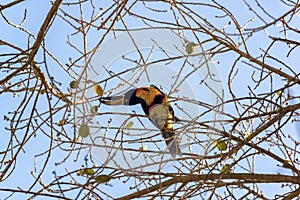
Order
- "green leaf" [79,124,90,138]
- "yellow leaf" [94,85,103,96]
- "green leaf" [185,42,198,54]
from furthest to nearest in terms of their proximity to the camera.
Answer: "yellow leaf" [94,85,103,96] → "green leaf" [185,42,198,54] → "green leaf" [79,124,90,138]

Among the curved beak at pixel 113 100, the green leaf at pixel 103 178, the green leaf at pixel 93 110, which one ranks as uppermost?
the curved beak at pixel 113 100

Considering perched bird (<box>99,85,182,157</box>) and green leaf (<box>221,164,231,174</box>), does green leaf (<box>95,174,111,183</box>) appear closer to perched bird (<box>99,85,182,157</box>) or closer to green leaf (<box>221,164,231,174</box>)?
perched bird (<box>99,85,182,157</box>)

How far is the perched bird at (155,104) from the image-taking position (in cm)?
167

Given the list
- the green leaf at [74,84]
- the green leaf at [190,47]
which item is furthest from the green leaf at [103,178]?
the green leaf at [190,47]

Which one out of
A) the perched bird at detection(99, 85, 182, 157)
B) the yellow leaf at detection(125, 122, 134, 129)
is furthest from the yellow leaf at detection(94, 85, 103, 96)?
the yellow leaf at detection(125, 122, 134, 129)

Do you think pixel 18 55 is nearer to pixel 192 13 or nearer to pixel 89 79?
pixel 89 79

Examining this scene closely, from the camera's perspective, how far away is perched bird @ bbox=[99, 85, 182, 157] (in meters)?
1.67

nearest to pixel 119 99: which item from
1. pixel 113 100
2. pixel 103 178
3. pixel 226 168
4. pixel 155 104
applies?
pixel 113 100

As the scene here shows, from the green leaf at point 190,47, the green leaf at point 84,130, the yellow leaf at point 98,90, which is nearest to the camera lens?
the green leaf at point 84,130

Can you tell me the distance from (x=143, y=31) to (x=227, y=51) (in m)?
0.25

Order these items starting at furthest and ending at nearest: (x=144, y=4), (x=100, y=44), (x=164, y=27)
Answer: (x=144, y=4)
(x=164, y=27)
(x=100, y=44)

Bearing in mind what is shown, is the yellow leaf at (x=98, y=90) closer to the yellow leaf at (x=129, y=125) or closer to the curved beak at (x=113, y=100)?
the curved beak at (x=113, y=100)

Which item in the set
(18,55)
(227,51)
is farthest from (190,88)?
(18,55)

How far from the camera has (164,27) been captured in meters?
1.63
